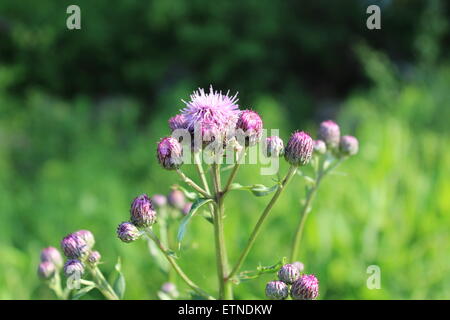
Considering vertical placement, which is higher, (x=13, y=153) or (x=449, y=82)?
(x=449, y=82)

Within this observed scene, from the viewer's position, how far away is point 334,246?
277 centimetres

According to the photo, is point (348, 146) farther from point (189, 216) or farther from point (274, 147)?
point (189, 216)

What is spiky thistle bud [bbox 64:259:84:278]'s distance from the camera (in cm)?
109

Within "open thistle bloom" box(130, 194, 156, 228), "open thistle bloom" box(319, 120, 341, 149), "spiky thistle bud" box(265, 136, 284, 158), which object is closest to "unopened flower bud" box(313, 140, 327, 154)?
"open thistle bloom" box(319, 120, 341, 149)

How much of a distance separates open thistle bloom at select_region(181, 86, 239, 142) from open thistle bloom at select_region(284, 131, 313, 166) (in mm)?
145

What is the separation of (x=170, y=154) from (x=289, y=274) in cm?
32

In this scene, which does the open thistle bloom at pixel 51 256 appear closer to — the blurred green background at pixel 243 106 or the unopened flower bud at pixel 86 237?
the unopened flower bud at pixel 86 237

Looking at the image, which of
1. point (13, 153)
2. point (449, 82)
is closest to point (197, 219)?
point (13, 153)

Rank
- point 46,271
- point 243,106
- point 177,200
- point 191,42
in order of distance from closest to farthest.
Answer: point 46,271 → point 177,200 → point 243,106 → point 191,42

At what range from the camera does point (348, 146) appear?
1396 millimetres

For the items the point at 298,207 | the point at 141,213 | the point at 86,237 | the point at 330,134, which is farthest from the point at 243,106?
the point at 141,213
